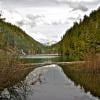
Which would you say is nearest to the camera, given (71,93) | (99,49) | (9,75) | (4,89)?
(9,75)

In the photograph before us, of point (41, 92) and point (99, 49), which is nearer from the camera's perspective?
point (41, 92)

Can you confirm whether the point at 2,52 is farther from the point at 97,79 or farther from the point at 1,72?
the point at 97,79

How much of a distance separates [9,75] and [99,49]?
56.2 meters

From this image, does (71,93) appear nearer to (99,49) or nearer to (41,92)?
(41,92)

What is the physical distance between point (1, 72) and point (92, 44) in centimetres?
6146

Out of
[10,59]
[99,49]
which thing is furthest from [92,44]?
[10,59]

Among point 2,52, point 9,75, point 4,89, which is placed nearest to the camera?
point 2,52

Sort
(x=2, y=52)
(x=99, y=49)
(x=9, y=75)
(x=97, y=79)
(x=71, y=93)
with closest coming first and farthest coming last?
1. (x=2, y=52)
2. (x=9, y=75)
3. (x=71, y=93)
4. (x=97, y=79)
5. (x=99, y=49)

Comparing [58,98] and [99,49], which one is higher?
[99,49]

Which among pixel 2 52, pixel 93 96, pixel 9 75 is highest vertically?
pixel 2 52

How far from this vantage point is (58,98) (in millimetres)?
25000

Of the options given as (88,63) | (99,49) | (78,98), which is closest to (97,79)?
(88,63)

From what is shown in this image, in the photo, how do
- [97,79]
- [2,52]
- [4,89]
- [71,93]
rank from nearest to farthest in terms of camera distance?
[2,52] < [4,89] < [71,93] < [97,79]

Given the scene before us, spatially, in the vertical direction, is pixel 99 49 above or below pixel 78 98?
above
